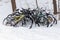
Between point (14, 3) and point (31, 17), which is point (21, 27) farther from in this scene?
point (14, 3)

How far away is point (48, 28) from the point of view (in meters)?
2.22

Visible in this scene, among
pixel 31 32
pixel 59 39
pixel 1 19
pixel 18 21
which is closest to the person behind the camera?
pixel 59 39

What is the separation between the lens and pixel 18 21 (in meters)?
2.28

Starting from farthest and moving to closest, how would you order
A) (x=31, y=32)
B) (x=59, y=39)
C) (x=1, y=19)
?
(x=1, y=19) → (x=31, y=32) → (x=59, y=39)

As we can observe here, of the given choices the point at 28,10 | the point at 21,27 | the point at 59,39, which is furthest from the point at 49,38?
the point at 28,10

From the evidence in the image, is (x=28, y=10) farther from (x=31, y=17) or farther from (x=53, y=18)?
(x=53, y=18)

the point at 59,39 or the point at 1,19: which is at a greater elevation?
the point at 1,19

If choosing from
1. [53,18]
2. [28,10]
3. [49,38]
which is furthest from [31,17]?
[49,38]

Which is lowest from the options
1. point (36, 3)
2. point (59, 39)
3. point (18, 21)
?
point (59, 39)

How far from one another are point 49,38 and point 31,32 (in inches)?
9.0

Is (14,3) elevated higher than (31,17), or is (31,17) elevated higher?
(14,3)

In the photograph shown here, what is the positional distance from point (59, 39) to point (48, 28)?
274mm

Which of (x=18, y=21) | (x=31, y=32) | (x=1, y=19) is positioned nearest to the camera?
(x=31, y=32)

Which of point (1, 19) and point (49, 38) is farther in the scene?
point (1, 19)
